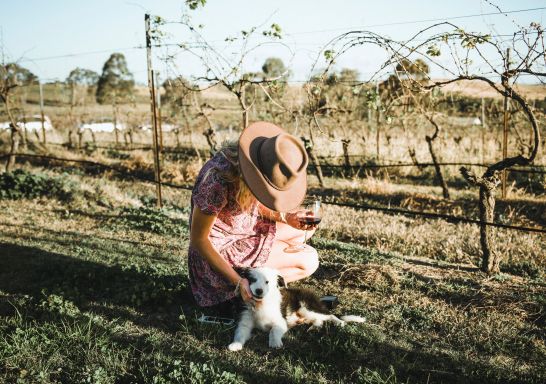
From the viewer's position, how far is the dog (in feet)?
10.7

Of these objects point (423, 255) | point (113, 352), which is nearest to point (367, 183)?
point (423, 255)

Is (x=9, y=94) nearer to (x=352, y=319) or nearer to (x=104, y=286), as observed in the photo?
(x=104, y=286)

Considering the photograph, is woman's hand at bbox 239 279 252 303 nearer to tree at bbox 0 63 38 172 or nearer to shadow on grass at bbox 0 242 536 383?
shadow on grass at bbox 0 242 536 383

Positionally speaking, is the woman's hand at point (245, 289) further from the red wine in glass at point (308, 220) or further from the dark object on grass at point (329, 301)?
the dark object on grass at point (329, 301)

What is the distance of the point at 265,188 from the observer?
10.2 ft

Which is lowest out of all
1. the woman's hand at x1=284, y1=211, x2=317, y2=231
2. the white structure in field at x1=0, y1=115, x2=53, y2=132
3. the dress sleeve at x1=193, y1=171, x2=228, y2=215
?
the woman's hand at x1=284, y1=211, x2=317, y2=231

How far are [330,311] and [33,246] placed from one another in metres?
3.78

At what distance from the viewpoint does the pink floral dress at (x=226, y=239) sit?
3.37m

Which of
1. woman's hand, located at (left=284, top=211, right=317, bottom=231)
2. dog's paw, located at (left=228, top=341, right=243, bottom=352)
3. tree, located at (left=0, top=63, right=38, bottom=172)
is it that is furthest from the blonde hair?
tree, located at (left=0, top=63, right=38, bottom=172)

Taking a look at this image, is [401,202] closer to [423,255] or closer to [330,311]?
[423,255]

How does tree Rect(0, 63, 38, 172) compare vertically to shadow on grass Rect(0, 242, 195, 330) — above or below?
above

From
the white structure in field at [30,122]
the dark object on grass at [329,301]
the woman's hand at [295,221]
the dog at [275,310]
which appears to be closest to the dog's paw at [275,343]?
the dog at [275,310]

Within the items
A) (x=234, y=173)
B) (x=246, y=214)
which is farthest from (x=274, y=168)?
(x=246, y=214)

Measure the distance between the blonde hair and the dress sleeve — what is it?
36 mm
